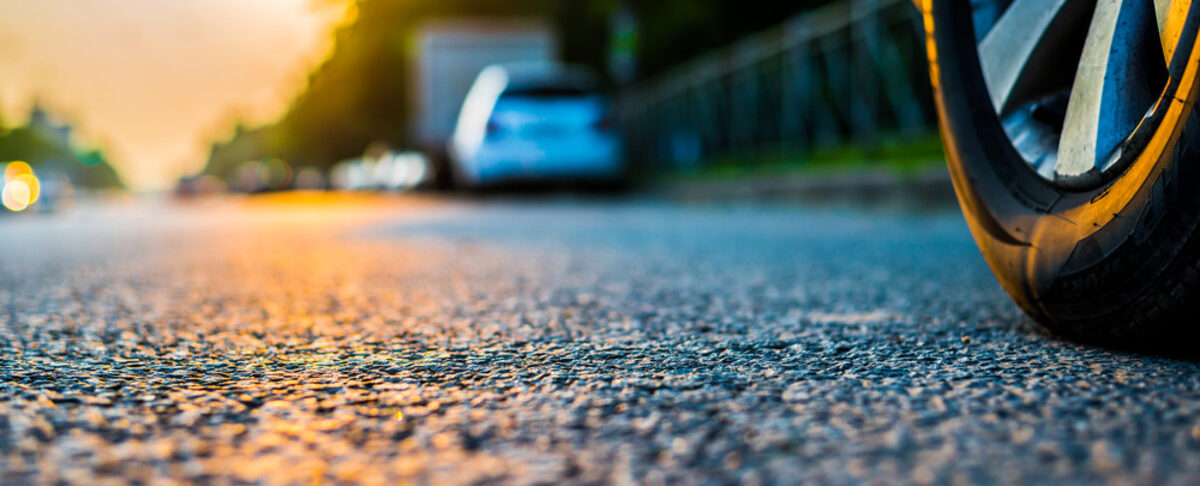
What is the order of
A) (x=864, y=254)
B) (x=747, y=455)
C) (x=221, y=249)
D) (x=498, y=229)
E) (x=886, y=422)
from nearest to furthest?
(x=747, y=455)
(x=886, y=422)
(x=864, y=254)
(x=221, y=249)
(x=498, y=229)

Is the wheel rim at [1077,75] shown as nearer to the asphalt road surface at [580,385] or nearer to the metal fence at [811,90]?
the asphalt road surface at [580,385]

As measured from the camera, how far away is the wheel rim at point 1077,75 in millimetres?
1884

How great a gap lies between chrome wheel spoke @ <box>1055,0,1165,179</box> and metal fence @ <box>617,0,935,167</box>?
7.56 meters

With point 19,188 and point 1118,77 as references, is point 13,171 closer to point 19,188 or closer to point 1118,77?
point 19,188

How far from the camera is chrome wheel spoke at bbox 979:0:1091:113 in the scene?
84.1 inches

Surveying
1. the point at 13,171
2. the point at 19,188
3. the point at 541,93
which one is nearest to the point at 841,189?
the point at 541,93

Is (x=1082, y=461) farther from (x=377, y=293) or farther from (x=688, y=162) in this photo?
(x=688, y=162)

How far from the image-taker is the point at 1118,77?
1898mm

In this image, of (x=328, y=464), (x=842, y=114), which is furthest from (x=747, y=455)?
(x=842, y=114)

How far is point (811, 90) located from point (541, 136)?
358 centimetres

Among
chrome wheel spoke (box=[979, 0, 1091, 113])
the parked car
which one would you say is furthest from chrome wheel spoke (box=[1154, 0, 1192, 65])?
the parked car

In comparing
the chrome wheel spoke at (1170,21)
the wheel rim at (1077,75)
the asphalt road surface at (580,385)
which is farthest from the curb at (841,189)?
the chrome wheel spoke at (1170,21)

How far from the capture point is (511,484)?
4.11ft

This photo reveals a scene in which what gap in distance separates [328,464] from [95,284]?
9.67ft
